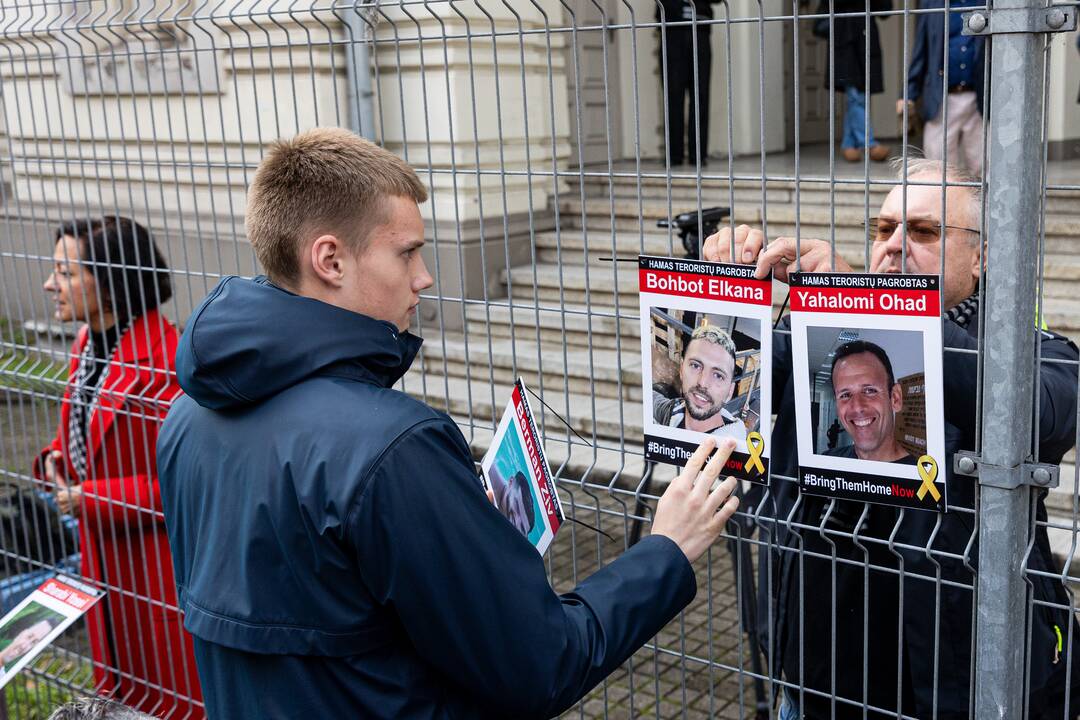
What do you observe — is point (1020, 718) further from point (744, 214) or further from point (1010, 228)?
point (744, 214)

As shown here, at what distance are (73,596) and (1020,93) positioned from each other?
258cm

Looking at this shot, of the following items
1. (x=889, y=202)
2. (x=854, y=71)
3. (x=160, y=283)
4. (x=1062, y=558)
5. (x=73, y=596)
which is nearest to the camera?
(x=889, y=202)

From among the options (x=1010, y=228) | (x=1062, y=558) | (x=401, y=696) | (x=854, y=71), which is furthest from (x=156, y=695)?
(x=854, y=71)

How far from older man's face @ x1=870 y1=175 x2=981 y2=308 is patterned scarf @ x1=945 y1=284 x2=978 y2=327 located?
23 mm

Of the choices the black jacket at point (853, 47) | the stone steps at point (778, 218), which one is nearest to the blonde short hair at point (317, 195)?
the stone steps at point (778, 218)

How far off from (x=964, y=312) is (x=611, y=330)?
1.96 m

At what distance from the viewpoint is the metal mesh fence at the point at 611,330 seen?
73.0 inches

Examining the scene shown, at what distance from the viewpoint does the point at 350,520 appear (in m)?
1.60

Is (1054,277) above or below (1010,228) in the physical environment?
below

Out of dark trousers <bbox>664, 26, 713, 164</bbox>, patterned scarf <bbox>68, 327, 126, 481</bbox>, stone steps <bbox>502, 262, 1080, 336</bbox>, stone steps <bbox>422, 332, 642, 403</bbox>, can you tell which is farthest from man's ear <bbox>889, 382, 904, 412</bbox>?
dark trousers <bbox>664, 26, 713, 164</bbox>

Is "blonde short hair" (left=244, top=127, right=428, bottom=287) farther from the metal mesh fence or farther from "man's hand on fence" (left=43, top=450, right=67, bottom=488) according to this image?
"man's hand on fence" (left=43, top=450, right=67, bottom=488)

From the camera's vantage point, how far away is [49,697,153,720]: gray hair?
2.46 meters

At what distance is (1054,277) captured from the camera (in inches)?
219

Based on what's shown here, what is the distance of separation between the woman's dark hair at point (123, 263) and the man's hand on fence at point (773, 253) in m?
1.90
